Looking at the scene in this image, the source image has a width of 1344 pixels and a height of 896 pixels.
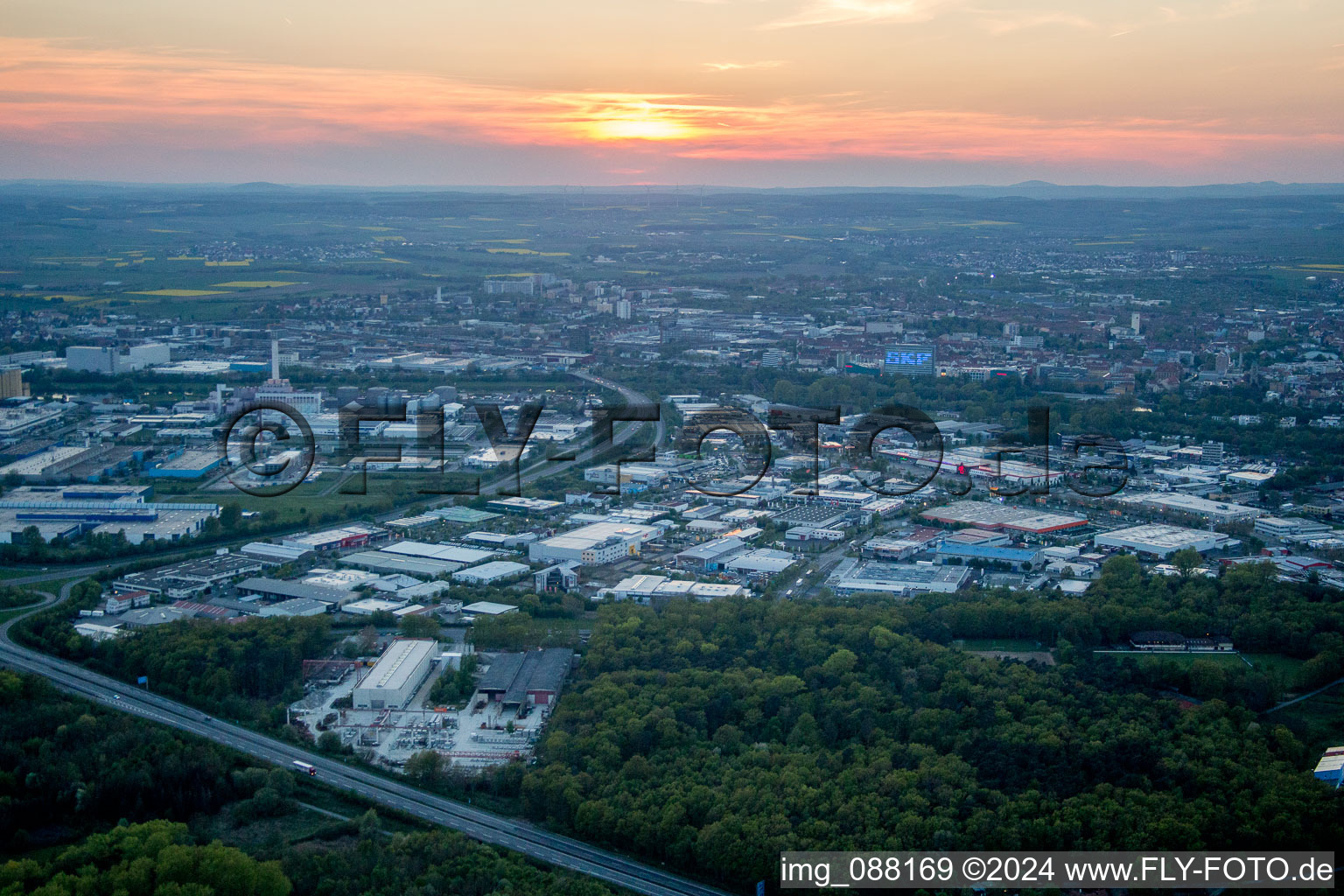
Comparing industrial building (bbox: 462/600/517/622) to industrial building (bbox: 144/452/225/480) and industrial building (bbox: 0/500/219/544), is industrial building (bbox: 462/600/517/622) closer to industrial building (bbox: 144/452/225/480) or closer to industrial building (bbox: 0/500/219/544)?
industrial building (bbox: 0/500/219/544)

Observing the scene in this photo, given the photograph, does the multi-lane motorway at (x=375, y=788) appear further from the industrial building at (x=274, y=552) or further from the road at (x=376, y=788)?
the industrial building at (x=274, y=552)

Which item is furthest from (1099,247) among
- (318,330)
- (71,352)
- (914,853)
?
(914,853)

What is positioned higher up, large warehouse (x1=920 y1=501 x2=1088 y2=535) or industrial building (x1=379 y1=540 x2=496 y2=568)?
large warehouse (x1=920 y1=501 x2=1088 y2=535)

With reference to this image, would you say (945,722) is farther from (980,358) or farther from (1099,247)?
(1099,247)

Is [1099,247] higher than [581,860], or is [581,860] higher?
[1099,247]

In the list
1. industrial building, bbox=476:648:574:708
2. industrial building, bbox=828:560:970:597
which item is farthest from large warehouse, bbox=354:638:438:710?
industrial building, bbox=828:560:970:597

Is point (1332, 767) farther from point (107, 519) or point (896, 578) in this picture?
point (107, 519)

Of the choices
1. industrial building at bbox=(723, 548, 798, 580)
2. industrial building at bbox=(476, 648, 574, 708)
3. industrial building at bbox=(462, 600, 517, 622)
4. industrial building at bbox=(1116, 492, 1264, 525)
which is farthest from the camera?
industrial building at bbox=(1116, 492, 1264, 525)
